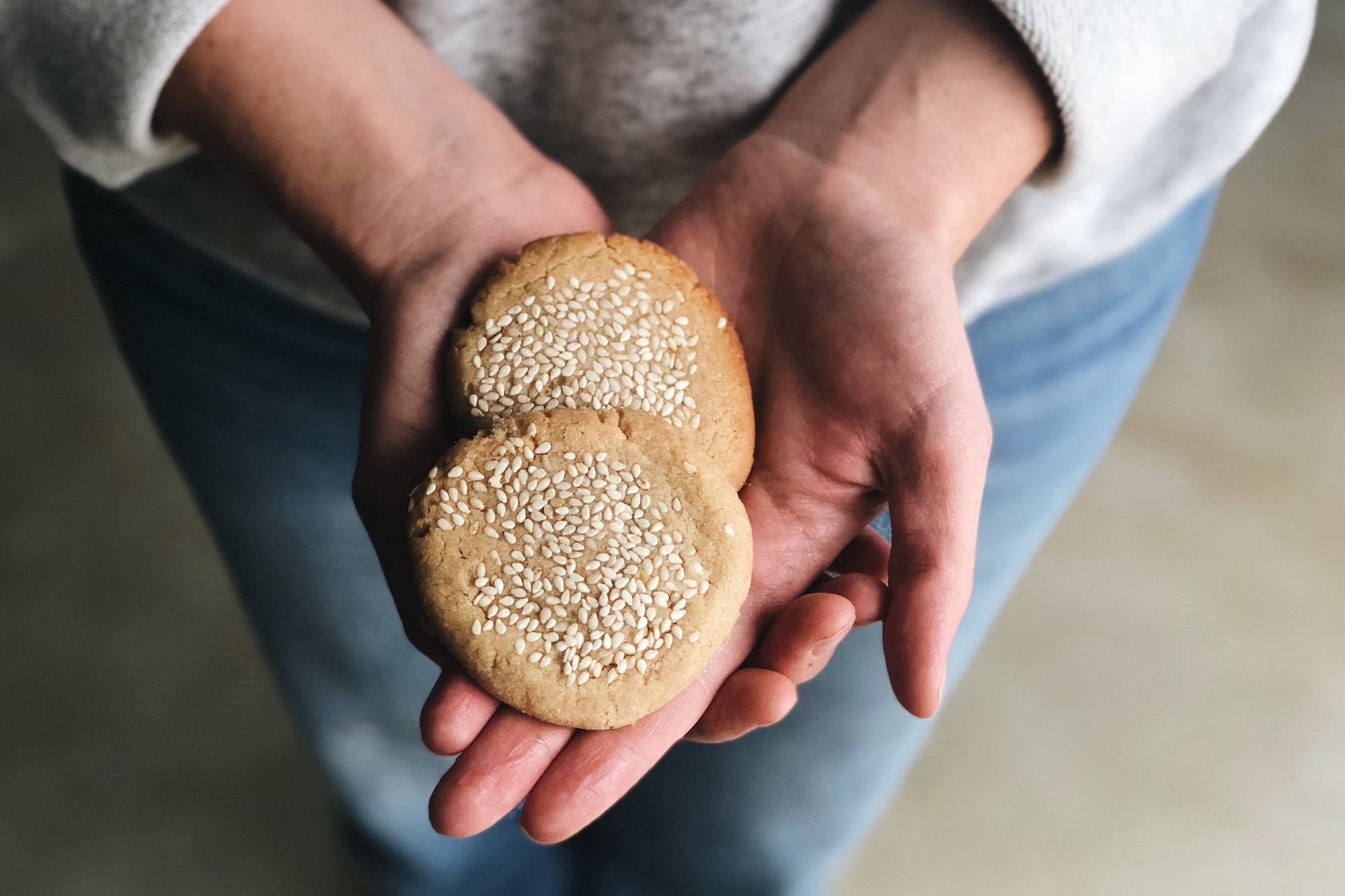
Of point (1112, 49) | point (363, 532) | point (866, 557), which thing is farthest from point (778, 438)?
point (363, 532)

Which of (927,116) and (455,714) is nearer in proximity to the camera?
(455,714)

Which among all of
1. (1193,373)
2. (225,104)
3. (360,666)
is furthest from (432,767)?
(1193,373)

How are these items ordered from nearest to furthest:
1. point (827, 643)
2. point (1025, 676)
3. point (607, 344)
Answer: point (827, 643), point (607, 344), point (1025, 676)

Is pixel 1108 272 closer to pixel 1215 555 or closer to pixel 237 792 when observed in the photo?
pixel 1215 555

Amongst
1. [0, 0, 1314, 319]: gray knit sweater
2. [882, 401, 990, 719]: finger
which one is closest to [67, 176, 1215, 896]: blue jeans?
[0, 0, 1314, 319]: gray knit sweater

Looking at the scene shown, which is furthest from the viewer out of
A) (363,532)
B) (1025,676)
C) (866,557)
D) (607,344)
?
(1025,676)

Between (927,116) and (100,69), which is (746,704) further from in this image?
(100,69)
